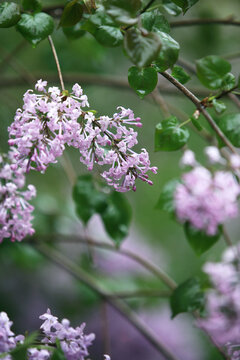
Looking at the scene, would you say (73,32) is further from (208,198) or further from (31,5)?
(208,198)

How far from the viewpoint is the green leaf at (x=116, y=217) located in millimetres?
834

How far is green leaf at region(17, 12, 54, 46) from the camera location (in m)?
0.56

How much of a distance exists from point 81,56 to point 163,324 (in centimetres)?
94

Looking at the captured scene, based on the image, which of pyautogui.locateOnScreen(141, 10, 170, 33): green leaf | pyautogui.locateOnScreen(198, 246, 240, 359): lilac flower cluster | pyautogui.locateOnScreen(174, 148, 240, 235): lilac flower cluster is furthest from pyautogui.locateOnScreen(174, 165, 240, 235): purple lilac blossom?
pyautogui.locateOnScreen(141, 10, 170, 33): green leaf

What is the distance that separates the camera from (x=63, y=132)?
1.70 feet

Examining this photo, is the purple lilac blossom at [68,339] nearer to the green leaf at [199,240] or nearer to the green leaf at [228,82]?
the green leaf at [199,240]

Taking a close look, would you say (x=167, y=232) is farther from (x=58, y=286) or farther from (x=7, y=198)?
(x=7, y=198)

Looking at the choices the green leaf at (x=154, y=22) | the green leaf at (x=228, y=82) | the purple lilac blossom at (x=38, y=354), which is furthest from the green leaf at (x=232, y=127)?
the purple lilac blossom at (x=38, y=354)

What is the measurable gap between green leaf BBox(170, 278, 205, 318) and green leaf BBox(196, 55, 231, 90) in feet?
1.20

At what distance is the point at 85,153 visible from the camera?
52 cm

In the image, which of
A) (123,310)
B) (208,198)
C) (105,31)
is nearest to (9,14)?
(105,31)

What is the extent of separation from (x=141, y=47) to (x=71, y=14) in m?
0.14

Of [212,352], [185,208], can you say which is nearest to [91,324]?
[212,352]

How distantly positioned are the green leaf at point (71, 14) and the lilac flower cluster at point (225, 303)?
0.46 meters
